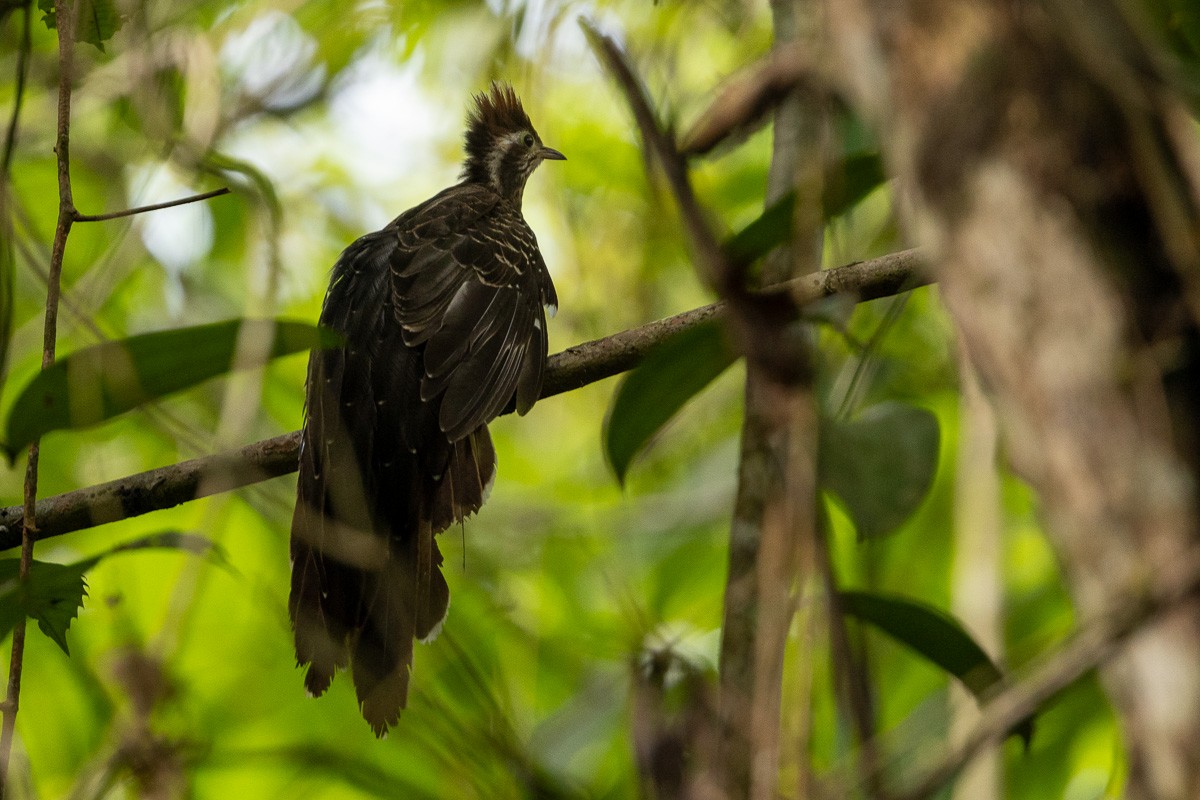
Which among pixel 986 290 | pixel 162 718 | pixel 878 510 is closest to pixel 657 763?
pixel 878 510

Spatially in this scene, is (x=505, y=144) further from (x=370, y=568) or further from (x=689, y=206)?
(x=689, y=206)

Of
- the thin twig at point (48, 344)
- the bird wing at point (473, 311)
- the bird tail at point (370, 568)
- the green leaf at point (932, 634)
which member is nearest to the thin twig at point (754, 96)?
the green leaf at point (932, 634)

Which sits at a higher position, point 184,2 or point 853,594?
point 184,2

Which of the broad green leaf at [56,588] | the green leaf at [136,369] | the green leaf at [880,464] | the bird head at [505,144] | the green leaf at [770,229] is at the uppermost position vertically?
the bird head at [505,144]

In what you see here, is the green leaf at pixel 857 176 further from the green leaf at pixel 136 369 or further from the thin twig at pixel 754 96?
the green leaf at pixel 136 369

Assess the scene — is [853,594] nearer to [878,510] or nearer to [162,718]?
[878,510]

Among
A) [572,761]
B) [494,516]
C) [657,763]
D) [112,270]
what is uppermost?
[112,270]

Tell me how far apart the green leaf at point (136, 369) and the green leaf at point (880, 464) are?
1076 mm

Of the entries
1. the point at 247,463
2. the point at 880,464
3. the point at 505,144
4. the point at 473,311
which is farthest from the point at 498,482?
the point at 880,464

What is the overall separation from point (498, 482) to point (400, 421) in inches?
111

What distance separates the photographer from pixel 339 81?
5254mm

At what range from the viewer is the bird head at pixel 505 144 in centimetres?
522

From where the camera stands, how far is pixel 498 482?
6.45 metres

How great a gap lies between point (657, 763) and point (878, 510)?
77 centimetres
